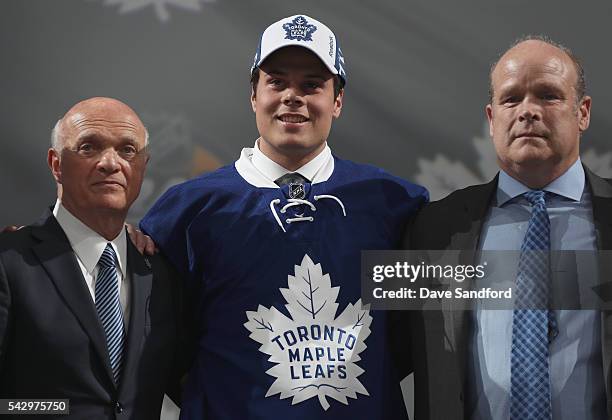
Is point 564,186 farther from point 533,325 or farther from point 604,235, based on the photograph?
point 533,325

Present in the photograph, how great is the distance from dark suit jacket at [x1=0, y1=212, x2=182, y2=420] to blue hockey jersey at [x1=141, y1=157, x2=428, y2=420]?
0.25 m

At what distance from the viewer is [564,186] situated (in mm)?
2154

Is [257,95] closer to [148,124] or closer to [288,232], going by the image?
[288,232]

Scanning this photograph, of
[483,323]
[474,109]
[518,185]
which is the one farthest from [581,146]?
[483,323]

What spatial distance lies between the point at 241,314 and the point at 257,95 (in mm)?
601

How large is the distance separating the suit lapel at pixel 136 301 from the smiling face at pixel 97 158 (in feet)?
0.46

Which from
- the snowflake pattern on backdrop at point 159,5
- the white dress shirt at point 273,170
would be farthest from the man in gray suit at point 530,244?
the snowflake pattern on backdrop at point 159,5

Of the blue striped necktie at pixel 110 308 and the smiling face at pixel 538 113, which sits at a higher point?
the smiling face at pixel 538 113

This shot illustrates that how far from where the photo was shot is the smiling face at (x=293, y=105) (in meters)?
2.25

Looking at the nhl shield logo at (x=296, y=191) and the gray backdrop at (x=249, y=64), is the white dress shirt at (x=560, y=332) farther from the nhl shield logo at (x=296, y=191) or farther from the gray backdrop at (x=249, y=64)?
the gray backdrop at (x=249, y=64)

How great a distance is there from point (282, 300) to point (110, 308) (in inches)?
17.5

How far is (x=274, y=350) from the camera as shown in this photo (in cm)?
219

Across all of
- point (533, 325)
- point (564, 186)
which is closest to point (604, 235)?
point (564, 186)

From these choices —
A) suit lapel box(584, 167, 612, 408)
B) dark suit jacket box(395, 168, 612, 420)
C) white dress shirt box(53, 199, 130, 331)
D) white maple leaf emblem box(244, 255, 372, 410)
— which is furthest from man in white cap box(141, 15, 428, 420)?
suit lapel box(584, 167, 612, 408)
